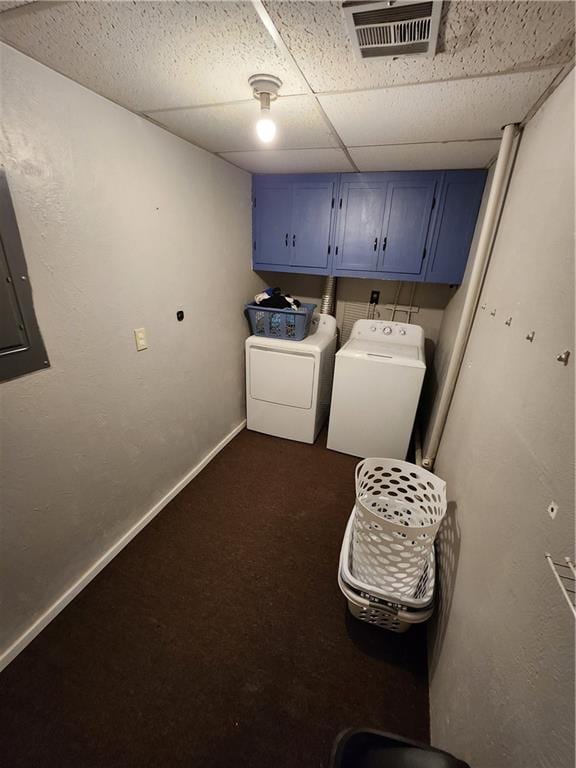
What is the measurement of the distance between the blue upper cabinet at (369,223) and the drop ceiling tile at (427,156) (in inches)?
5.2

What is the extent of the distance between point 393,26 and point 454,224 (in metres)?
1.67

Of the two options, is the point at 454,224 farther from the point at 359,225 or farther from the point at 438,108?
the point at 438,108

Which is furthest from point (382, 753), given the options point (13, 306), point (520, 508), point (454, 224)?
point (454, 224)

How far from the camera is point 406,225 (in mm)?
2301

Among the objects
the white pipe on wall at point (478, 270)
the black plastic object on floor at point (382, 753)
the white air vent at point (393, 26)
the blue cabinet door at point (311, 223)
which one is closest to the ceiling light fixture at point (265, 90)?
Result: the white air vent at point (393, 26)

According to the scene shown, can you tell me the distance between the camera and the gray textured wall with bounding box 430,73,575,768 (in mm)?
582

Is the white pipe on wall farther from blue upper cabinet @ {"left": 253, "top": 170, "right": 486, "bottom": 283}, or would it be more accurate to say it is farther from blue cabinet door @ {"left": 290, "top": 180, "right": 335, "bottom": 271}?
blue cabinet door @ {"left": 290, "top": 180, "right": 335, "bottom": 271}

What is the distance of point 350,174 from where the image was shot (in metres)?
2.31

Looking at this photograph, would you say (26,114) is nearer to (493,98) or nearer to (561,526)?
(493,98)

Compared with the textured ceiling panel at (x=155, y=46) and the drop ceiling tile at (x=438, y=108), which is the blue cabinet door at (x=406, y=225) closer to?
the drop ceiling tile at (x=438, y=108)

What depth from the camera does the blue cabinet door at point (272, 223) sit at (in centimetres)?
251

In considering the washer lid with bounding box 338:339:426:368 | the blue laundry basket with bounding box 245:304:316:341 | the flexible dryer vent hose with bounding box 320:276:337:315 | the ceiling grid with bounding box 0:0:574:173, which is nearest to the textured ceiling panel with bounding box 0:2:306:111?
the ceiling grid with bounding box 0:0:574:173

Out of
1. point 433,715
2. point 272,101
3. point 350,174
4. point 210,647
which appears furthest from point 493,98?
point 210,647

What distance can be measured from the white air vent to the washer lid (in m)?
1.61
